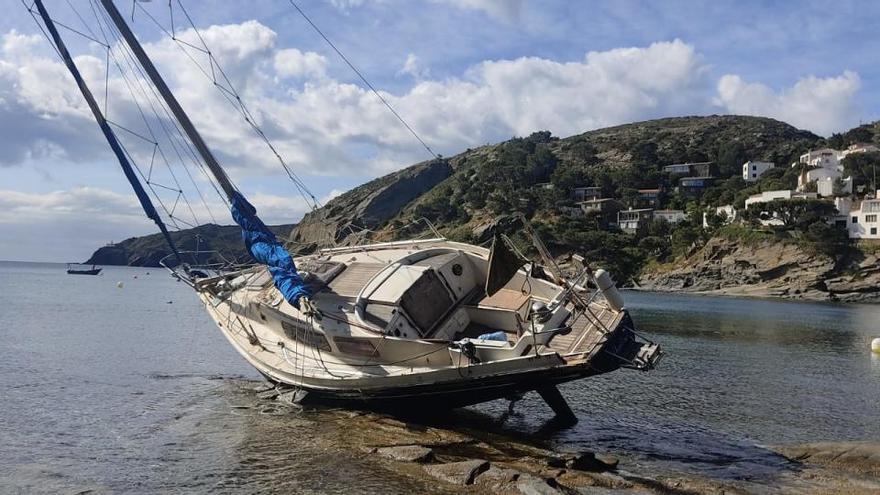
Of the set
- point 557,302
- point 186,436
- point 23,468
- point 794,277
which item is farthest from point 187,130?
point 794,277

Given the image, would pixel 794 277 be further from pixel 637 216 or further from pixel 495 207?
pixel 495 207

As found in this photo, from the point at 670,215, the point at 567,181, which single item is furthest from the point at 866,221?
the point at 567,181

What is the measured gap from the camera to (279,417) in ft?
61.4

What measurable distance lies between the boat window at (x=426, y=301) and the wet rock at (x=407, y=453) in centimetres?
385

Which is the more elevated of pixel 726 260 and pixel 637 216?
pixel 637 216

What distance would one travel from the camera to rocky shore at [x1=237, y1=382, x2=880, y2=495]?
12836mm

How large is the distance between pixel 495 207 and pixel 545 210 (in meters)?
9.27

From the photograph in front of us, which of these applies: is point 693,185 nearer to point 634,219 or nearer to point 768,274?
point 634,219

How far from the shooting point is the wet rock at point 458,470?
42.8 feet

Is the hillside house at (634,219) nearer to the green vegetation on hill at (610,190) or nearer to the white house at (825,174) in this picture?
the green vegetation on hill at (610,190)

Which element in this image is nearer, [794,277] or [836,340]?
[836,340]

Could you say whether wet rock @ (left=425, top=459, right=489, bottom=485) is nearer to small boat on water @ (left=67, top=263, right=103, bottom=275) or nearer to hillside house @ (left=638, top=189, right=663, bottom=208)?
hillside house @ (left=638, top=189, right=663, bottom=208)

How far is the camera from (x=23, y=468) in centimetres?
1473

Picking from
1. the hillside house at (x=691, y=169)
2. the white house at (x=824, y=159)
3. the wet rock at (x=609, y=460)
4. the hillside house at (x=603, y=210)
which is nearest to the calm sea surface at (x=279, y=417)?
the wet rock at (x=609, y=460)
